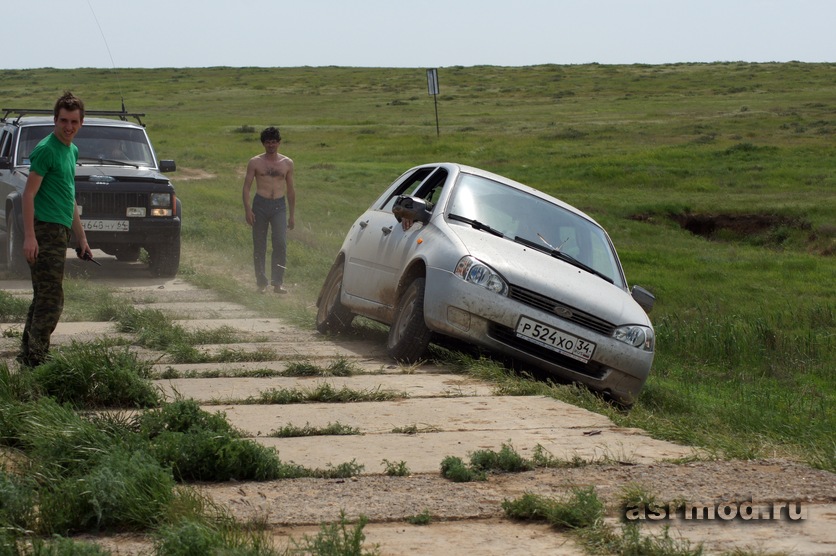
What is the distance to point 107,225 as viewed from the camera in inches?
566

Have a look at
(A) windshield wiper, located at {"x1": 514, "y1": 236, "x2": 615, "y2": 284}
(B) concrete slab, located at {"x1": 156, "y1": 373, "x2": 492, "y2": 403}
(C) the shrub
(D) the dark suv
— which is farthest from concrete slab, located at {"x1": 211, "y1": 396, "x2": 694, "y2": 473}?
(D) the dark suv

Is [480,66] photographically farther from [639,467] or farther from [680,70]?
[639,467]

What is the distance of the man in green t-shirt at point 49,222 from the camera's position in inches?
277

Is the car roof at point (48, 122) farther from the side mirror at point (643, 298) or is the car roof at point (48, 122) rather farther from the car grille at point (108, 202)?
the side mirror at point (643, 298)

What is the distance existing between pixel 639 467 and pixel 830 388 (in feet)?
23.2

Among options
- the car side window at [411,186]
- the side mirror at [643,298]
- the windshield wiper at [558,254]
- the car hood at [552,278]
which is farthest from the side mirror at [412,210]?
the side mirror at [643,298]

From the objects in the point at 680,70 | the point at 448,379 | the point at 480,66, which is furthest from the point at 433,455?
the point at 480,66

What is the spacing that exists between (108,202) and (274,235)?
2.39m

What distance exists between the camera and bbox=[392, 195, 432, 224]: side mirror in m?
9.02

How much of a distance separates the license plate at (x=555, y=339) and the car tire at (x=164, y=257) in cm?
772

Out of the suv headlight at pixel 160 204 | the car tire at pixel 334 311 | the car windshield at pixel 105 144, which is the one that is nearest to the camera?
the car tire at pixel 334 311

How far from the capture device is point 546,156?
36.2m

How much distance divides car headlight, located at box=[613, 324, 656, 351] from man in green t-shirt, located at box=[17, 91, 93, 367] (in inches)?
145

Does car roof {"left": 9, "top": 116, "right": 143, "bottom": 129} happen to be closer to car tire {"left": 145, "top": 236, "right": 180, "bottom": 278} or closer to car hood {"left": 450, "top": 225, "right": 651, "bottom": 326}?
car tire {"left": 145, "top": 236, "right": 180, "bottom": 278}
